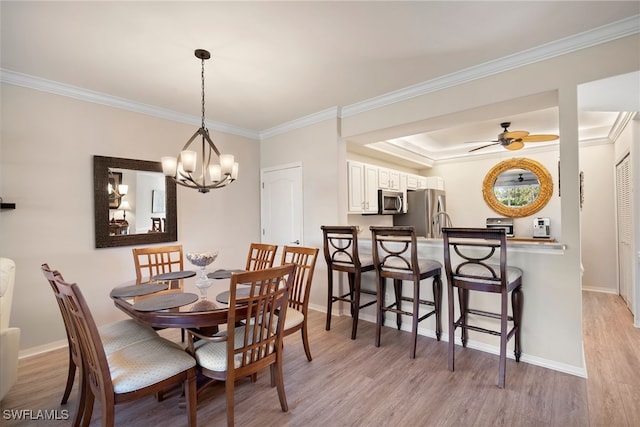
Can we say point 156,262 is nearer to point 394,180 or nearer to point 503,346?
point 503,346

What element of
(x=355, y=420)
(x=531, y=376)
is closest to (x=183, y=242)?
(x=355, y=420)

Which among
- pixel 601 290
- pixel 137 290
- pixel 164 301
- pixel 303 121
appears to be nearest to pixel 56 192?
pixel 137 290

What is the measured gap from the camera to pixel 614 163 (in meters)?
4.52

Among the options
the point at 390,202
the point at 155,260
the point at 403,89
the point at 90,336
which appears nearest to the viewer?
the point at 90,336

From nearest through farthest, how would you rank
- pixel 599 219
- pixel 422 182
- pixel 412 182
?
pixel 599 219 → pixel 412 182 → pixel 422 182

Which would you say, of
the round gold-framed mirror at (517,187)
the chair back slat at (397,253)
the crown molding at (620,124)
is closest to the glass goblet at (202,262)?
the chair back slat at (397,253)

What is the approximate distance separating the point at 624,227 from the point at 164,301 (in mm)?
5421

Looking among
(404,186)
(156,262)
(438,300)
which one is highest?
(404,186)

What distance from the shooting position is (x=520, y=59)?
253 cm

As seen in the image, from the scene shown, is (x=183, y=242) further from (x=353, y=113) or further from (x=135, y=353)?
(x=353, y=113)

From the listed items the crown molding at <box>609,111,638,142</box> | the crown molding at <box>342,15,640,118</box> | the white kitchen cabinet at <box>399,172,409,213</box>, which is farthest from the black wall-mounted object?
the crown molding at <box>609,111,638,142</box>

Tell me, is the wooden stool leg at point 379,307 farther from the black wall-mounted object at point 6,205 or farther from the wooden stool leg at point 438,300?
the black wall-mounted object at point 6,205

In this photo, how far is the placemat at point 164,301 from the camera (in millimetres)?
1806

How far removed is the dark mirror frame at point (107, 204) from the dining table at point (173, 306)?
118 centimetres
